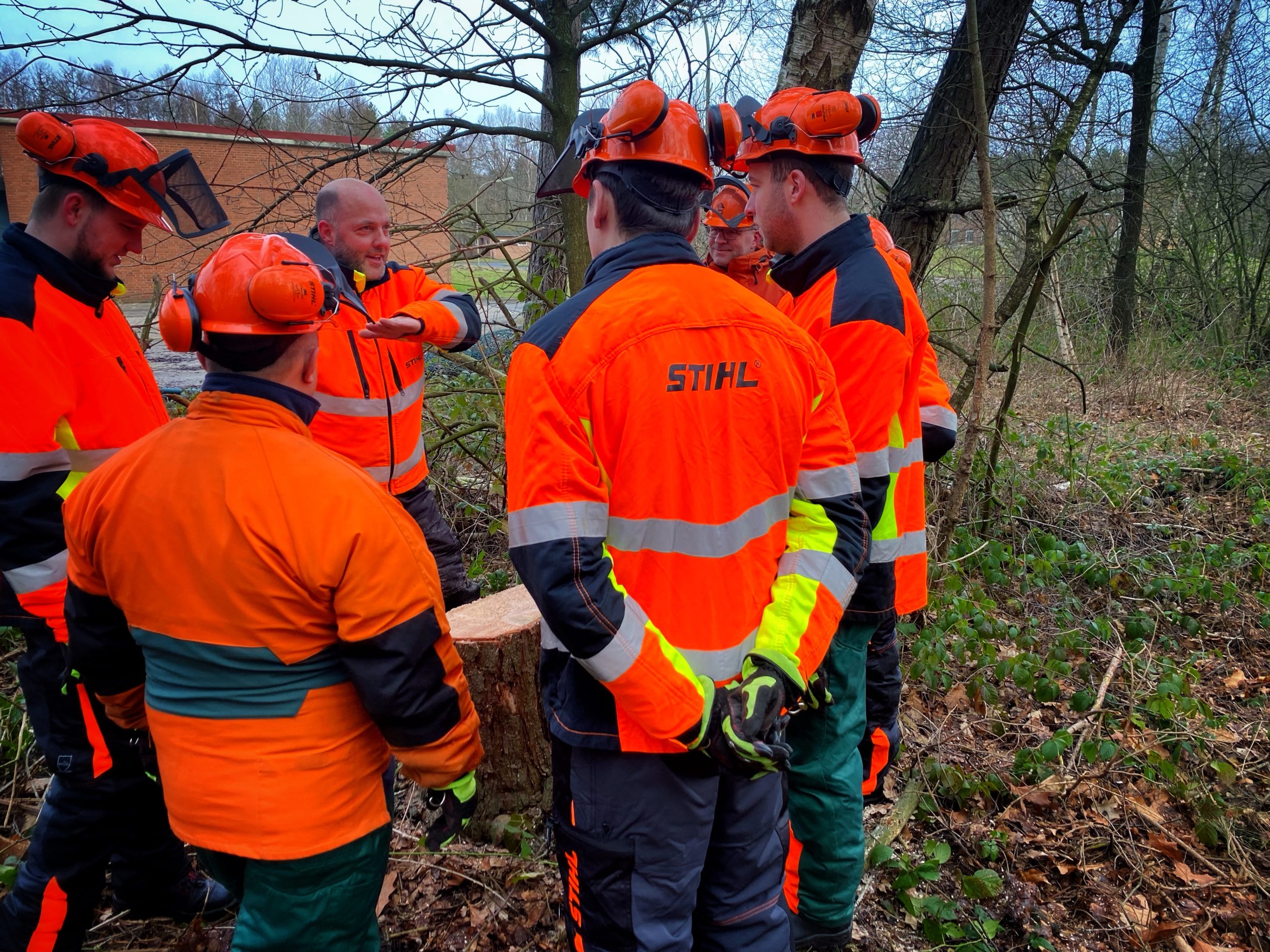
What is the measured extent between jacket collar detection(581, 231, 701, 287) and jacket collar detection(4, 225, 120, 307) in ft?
6.03

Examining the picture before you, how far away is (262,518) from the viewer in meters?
1.58

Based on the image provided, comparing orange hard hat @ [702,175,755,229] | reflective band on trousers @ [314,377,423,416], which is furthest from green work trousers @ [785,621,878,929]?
reflective band on trousers @ [314,377,423,416]

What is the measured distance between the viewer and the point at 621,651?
1.50 metres

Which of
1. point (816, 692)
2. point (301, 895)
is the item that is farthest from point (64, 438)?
point (816, 692)

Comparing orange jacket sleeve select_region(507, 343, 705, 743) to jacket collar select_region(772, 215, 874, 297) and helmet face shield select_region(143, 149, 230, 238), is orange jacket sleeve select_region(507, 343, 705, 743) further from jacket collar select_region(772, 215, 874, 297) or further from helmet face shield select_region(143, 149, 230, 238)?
helmet face shield select_region(143, 149, 230, 238)

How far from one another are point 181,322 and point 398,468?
6.84 ft

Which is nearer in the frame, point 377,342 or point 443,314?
point 443,314

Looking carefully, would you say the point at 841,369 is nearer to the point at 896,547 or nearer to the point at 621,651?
the point at 896,547

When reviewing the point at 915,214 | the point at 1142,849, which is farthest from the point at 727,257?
the point at 1142,849

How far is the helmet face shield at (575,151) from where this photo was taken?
173cm

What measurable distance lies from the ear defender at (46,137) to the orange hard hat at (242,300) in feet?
3.90

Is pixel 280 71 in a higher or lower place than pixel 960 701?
higher

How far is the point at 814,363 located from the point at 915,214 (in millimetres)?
3653

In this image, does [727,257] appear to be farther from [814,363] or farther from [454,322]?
[814,363]
